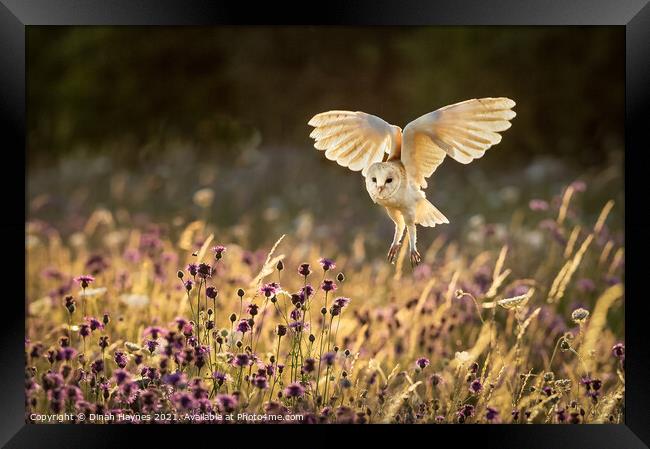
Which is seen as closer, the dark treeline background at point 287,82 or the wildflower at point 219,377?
the wildflower at point 219,377

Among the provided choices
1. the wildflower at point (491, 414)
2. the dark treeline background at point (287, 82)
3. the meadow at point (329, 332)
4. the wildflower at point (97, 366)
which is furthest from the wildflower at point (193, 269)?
the dark treeline background at point (287, 82)

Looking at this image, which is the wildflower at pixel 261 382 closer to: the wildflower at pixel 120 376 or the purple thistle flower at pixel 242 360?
the purple thistle flower at pixel 242 360

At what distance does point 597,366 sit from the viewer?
3.06 metres

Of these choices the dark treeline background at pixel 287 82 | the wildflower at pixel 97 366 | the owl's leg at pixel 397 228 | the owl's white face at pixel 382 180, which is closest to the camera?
the owl's white face at pixel 382 180

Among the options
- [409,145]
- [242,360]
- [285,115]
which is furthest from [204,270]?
[285,115]

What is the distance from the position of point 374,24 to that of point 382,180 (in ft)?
1.95

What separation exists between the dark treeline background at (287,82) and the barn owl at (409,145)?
8.98 feet

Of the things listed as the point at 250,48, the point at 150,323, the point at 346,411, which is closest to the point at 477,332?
the point at 346,411

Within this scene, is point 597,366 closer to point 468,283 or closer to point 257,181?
point 468,283

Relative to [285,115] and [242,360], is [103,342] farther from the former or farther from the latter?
[285,115]

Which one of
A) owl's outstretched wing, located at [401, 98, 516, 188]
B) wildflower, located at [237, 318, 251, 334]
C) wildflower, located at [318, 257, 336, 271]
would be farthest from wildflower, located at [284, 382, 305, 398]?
owl's outstretched wing, located at [401, 98, 516, 188]

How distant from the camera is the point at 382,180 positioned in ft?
7.55

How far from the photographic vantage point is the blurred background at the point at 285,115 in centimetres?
482

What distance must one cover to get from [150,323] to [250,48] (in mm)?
3673
